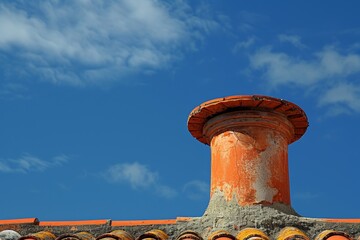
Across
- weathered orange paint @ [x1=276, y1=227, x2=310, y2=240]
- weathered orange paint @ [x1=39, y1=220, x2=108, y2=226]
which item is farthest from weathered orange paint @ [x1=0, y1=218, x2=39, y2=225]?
weathered orange paint @ [x1=276, y1=227, x2=310, y2=240]

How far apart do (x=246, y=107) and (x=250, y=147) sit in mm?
460

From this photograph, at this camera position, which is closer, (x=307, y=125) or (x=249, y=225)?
(x=249, y=225)

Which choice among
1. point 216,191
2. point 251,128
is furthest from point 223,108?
point 216,191

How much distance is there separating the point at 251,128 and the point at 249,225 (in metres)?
1.16

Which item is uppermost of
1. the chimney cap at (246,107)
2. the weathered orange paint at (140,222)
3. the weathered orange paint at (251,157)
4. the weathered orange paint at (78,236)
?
the chimney cap at (246,107)

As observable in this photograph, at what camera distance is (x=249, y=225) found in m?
6.71

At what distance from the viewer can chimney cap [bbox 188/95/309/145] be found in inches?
279

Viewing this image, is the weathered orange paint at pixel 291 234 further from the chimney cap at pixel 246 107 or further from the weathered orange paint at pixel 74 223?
the weathered orange paint at pixel 74 223

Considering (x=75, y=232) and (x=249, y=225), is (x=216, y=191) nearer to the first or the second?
(x=249, y=225)

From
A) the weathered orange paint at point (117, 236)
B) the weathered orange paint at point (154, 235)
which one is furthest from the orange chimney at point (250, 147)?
the weathered orange paint at point (117, 236)

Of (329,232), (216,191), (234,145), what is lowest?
(329,232)

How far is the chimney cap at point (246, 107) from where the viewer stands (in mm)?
7094

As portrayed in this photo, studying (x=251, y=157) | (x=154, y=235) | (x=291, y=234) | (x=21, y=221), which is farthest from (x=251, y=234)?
(x=21, y=221)

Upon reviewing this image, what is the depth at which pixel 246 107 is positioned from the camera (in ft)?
23.7
